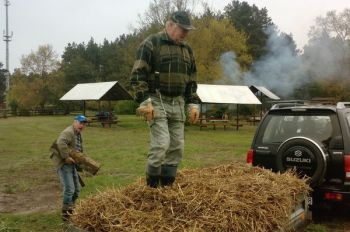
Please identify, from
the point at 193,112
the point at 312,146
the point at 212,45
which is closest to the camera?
the point at 193,112

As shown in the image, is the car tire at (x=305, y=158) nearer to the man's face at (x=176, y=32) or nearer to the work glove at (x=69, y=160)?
the man's face at (x=176, y=32)

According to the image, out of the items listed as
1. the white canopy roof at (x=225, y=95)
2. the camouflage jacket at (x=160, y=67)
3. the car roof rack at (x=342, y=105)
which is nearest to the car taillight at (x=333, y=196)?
the car roof rack at (x=342, y=105)

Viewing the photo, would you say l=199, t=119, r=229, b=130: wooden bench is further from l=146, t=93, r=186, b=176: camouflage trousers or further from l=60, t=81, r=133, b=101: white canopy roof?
l=146, t=93, r=186, b=176: camouflage trousers

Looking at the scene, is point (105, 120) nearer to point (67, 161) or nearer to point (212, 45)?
point (212, 45)

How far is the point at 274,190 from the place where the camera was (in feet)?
15.1

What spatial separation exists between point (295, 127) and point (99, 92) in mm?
23576

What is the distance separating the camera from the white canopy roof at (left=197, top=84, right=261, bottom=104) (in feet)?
87.1

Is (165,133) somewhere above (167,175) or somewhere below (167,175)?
above

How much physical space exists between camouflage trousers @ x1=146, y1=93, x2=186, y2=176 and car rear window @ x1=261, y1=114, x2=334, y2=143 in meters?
2.22

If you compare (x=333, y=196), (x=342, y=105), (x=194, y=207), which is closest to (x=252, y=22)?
(x=342, y=105)

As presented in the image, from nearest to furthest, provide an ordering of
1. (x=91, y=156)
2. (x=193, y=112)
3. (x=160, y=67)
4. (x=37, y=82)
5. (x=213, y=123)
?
(x=160, y=67) < (x=193, y=112) < (x=91, y=156) < (x=213, y=123) < (x=37, y=82)

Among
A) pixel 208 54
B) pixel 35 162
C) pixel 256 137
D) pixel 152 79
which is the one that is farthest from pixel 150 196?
pixel 208 54

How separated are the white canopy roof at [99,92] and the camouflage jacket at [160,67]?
23.8m

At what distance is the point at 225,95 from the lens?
27562 millimetres
